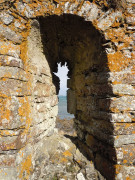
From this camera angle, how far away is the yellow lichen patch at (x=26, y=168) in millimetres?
1713

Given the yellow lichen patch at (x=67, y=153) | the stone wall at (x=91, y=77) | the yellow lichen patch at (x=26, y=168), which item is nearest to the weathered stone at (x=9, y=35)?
the stone wall at (x=91, y=77)

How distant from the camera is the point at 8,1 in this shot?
5.82 feet

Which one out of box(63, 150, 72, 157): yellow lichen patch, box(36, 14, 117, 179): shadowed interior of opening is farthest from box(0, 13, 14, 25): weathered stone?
box(63, 150, 72, 157): yellow lichen patch

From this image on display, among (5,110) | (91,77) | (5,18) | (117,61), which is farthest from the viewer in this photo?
(91,77)

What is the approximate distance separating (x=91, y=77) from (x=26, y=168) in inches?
67.2

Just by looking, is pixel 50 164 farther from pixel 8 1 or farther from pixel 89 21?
pixel 8 1

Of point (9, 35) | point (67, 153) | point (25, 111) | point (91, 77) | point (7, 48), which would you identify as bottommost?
point (67, 153)

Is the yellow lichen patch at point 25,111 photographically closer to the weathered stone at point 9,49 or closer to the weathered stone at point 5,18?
the weathered stone at point 9,49

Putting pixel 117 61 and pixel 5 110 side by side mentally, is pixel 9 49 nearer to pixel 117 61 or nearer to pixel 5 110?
pixel 5 110

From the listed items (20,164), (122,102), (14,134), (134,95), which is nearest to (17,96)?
(14,134)

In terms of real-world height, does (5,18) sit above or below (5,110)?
above

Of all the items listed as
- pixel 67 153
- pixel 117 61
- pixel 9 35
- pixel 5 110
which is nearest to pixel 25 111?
pixel 5 110

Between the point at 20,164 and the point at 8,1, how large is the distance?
211 cm

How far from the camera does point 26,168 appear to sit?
5.94 feet
